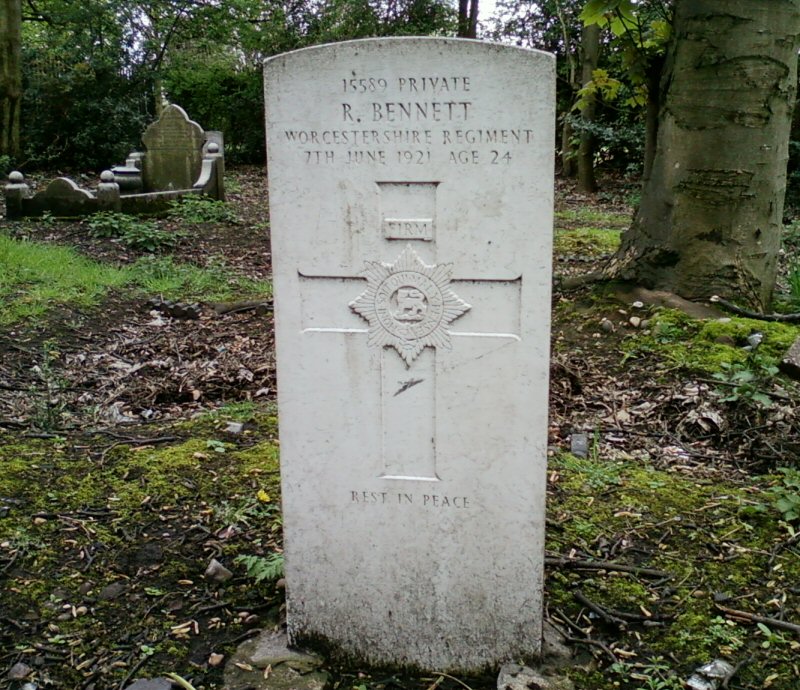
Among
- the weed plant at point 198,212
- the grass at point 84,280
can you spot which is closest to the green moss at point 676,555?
the grass at point 84,280

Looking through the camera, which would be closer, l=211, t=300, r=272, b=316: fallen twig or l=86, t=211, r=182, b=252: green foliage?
l=211, t=300, r=272, b=316: fallen twig

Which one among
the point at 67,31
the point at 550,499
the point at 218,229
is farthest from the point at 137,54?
the point at 550,499

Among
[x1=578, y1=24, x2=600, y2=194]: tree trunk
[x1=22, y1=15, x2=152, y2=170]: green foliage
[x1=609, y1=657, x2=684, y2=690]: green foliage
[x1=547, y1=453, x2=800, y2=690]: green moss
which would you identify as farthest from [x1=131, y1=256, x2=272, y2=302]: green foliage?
[x1=22, y1=15, x2=152, y2=170]: green foliage

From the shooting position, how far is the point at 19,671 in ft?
8.04

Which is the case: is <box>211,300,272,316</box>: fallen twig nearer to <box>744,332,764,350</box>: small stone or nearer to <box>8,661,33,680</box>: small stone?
<box>744,332,764,350</box>: small stone

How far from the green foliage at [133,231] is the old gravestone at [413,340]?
24.9ft

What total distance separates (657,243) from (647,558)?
2735 mm

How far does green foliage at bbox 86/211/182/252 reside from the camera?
951 centimetres

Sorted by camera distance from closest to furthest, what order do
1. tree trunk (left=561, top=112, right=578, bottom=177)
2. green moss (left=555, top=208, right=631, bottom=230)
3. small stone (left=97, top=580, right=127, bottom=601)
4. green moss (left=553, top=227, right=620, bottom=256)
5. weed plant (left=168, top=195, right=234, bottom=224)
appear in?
small stone (left=97, top=580, right=127, bottom=601) → green moss (left=553, top=227, right=620, bottom=256) → weed plant (left=168, top=195, right=234, bottom=224) → green moss (left=555, top=208, right=631, bottom=230) → tree trunk (left=561, top=112, right=578, bottom=177)

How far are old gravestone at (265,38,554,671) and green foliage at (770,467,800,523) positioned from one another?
1229 mm

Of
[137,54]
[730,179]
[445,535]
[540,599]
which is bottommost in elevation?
[540,599]

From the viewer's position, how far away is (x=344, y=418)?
245 centimetres

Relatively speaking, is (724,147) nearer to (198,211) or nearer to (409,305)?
(409,305)

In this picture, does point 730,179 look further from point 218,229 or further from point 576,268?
point 218,229
